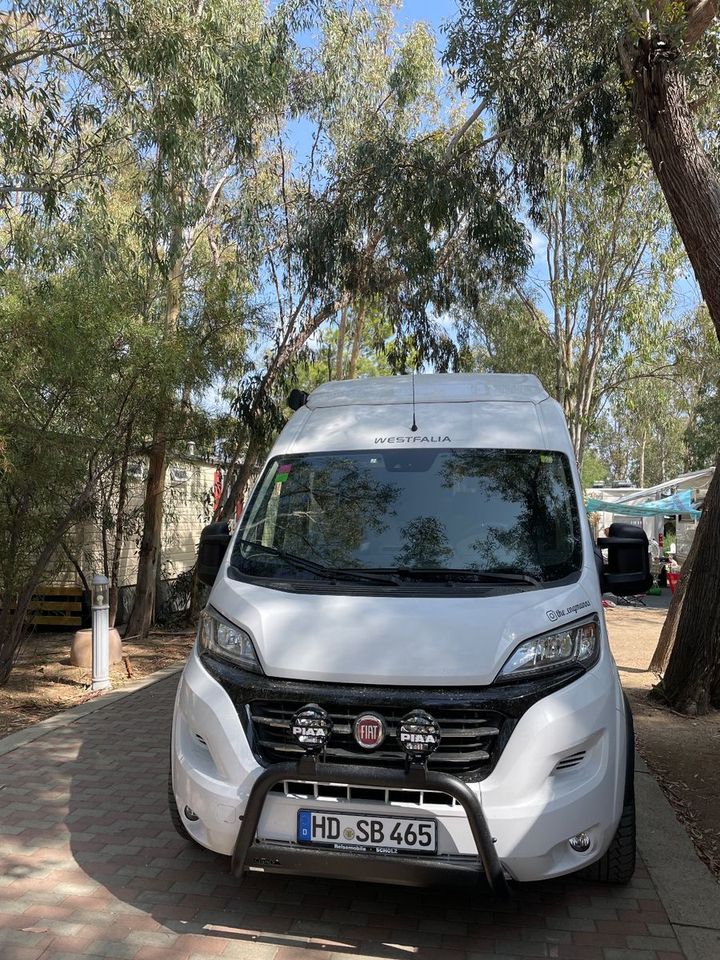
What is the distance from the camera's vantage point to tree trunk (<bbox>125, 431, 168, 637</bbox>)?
13.2 meters

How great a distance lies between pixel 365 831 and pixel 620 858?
1.33 metres

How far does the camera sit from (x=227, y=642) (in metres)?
3.74

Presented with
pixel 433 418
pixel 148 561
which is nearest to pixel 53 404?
pixel 433 418

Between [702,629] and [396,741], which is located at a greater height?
[396,741]

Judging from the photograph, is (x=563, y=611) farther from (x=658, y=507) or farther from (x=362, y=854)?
(x=658, y=507)

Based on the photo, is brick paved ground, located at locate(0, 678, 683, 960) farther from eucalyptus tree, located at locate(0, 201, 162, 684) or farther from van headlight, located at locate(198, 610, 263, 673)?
eucalyptus tree, located at locate(0, 201, 162, 684)

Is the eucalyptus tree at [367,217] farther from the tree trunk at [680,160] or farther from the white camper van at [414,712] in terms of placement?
the white camper van at [414,712]

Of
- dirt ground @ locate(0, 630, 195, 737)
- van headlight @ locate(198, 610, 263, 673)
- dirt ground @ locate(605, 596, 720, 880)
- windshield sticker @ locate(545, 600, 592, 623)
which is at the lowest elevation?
dirt ground @ locate(0, 630, 195, 737)

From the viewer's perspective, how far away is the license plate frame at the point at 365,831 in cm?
326

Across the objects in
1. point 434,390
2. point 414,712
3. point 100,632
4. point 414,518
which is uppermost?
point 434,390

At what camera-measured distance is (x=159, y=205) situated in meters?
10.8

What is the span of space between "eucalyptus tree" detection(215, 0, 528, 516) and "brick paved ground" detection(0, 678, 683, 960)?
29.2ft

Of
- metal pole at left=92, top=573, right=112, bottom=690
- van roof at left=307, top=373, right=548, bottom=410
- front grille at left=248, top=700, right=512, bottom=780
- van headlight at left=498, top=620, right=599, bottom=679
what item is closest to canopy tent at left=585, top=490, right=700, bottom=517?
metal pole at left=92, top=573, right=112, bottom=690

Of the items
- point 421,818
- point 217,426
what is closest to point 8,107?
point 217,426
